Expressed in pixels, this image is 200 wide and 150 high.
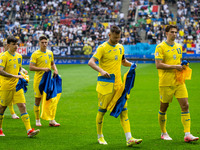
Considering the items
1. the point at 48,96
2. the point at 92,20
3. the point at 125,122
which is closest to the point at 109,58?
the point at 125,122

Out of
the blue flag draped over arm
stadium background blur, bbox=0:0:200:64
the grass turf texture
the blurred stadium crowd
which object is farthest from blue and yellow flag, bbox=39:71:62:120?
the blurred stadium crowd

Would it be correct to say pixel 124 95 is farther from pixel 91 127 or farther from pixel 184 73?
pixel 91 127

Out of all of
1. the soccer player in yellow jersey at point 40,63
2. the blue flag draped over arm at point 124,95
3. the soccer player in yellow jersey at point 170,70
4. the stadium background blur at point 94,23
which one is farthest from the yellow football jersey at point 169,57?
the stadium background blur at point 94,23

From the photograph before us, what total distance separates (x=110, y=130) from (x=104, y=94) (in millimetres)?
1869

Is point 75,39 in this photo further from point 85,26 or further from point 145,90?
point 145,90

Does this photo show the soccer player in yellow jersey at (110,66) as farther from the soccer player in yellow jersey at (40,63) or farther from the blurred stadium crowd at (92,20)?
the blurred stadium crowd at (92,20)

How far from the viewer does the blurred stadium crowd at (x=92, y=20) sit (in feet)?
118

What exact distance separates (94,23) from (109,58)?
33.0 metres

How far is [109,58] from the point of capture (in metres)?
7.05

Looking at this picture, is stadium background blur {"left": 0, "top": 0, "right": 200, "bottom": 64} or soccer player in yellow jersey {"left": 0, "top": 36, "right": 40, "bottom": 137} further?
stadium background blur {"left": 0, "top": 0, "right": 200, "bottom": 64}

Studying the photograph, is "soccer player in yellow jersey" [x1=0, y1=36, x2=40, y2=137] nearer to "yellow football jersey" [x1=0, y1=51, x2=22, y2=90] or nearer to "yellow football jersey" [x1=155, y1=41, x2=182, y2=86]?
"yellow football jersey" [x1=0, y1=51, x2=22, y2=90]

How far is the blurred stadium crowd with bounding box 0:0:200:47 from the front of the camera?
36.0 metres

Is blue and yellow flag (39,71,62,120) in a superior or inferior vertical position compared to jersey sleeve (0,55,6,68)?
inferior

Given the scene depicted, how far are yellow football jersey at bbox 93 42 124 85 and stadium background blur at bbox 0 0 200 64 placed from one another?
2570 cm
